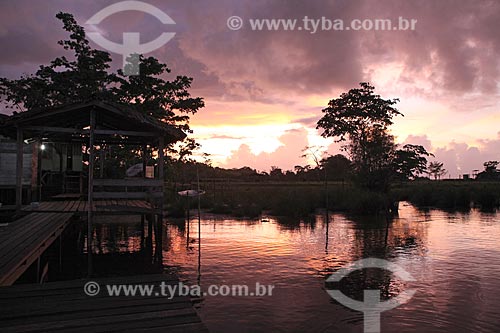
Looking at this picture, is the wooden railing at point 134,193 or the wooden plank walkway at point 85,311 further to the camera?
the wooden railing at point 134,193

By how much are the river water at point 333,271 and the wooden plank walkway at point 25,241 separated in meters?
3.54

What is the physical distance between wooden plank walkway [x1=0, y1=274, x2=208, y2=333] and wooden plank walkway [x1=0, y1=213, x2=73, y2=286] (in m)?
0.85

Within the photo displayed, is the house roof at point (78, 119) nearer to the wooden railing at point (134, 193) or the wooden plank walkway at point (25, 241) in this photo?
the wooden railing at point (134, 193)

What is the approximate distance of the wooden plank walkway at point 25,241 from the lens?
7010 millimetres

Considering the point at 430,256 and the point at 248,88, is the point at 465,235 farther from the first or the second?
the point at 248,88

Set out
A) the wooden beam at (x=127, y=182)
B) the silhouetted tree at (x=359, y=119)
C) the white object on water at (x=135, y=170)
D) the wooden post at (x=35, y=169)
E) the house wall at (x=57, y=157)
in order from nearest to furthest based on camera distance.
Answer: the wooden beam at (x=127, y=182)
the wooden post at (x=35, y=169)
the white object on water at (x=135, y=170)
the house wall at (x=57, y=157)
the silhouetted tree at (x=359, y=119)

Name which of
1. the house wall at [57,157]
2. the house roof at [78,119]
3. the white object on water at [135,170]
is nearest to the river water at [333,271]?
the white object on water at [135,170]

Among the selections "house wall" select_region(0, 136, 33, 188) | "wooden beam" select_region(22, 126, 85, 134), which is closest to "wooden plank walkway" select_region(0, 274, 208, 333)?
"wooden beam" select_region(22, 126, 85, 134)

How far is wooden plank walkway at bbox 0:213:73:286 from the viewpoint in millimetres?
7010

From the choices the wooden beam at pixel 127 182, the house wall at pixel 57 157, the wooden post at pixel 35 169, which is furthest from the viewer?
the house wall at pixel 57 157

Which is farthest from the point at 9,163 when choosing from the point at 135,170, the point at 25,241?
the point at 25,241

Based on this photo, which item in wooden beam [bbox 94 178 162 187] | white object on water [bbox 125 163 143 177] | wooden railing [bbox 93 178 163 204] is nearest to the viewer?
wooden beam [bbox 94 178 162 187]

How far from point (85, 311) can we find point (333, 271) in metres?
8.19

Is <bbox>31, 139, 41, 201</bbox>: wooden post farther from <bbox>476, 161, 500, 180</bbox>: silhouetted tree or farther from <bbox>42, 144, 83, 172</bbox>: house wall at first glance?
<bbox>476, 161, 500, 180</bbox>: silhouetted tree
